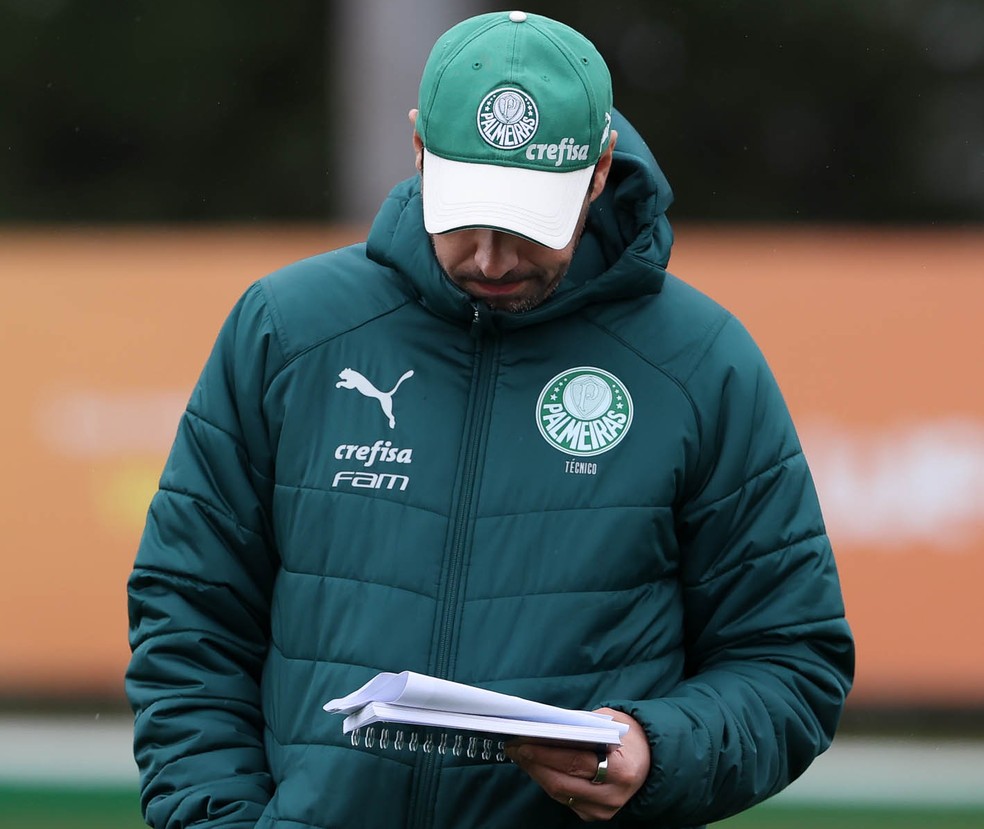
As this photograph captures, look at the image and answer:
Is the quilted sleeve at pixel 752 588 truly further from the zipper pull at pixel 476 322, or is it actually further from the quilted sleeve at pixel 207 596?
the quilted sleeve at pixel 207 596

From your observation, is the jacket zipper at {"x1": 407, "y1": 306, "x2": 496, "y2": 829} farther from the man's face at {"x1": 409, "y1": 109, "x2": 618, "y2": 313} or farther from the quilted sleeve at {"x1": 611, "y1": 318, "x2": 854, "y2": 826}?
the quilted sleeve at {"x1": 611, "y1": 318, "x2": 854, "y2": 826}

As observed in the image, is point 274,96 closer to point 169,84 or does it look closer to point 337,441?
point 169,84

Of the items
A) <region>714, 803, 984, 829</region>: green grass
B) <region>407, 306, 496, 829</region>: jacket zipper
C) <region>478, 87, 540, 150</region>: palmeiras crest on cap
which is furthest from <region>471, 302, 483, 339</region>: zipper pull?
<region>714, 803, 984, 829</region>: green grass

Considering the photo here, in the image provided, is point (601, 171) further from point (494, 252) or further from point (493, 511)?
point (493, 511)

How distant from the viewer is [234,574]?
87.9 inches

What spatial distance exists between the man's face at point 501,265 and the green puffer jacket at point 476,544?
0.02m

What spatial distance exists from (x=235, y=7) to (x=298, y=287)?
11285mm

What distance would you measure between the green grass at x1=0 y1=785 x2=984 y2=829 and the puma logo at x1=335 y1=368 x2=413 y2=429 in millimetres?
3191

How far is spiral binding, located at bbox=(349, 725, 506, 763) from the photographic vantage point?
2.03 metres

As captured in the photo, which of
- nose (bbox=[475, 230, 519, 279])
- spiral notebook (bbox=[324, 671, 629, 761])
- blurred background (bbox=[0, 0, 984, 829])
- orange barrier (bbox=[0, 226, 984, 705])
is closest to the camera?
spiral notebook (bbox=[324, 671, 629, 761])

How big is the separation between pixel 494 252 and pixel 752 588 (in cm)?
56

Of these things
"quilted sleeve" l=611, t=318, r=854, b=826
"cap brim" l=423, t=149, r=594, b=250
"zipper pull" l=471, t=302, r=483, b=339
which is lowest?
"quilted sleeve" l=611, t=318, r=854, b=826

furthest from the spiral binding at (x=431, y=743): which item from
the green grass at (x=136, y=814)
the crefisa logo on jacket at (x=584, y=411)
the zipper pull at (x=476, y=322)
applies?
the green grass at (x=136, y=814)

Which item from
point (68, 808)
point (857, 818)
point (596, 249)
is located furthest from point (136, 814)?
point (596, 249)
